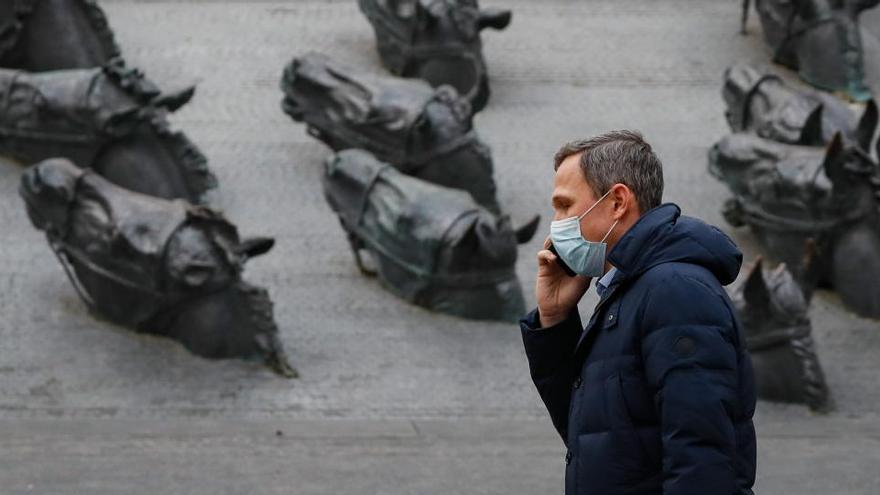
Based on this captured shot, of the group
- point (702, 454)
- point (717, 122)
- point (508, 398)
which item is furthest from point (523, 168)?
point (702, 454)

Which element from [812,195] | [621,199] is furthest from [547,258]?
[812,195]

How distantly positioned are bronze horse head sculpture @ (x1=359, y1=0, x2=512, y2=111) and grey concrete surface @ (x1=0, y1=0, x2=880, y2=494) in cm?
33

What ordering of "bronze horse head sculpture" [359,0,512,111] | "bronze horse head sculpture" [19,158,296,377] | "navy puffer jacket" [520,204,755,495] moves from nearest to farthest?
"navy puffer jacket" [520,204,755,495] → "bronze horse head sculpture" [19,158,296,377] → "bronze horse head sculpture" [359,0,512,111]

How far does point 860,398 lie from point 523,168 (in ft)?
13.3

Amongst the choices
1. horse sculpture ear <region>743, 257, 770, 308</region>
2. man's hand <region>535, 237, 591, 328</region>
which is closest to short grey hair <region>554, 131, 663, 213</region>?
man's hand <region>535, 237, 591, 328</region>

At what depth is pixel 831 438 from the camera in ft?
33.5

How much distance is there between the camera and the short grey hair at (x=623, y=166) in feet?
15.4

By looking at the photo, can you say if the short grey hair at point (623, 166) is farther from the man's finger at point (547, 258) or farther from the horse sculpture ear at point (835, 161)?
the horse sculpture ear at point (835, 161)

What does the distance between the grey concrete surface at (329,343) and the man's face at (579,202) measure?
4191 millimetres

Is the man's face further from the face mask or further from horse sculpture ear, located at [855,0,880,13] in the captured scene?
horse sculpture ear, located at [855,0,880,13]

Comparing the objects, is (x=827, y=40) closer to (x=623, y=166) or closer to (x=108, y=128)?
(x=108, y=128)

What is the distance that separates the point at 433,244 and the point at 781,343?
2.28m

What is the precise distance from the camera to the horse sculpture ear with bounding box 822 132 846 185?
1217 centimetres

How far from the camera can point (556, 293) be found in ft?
16.4
